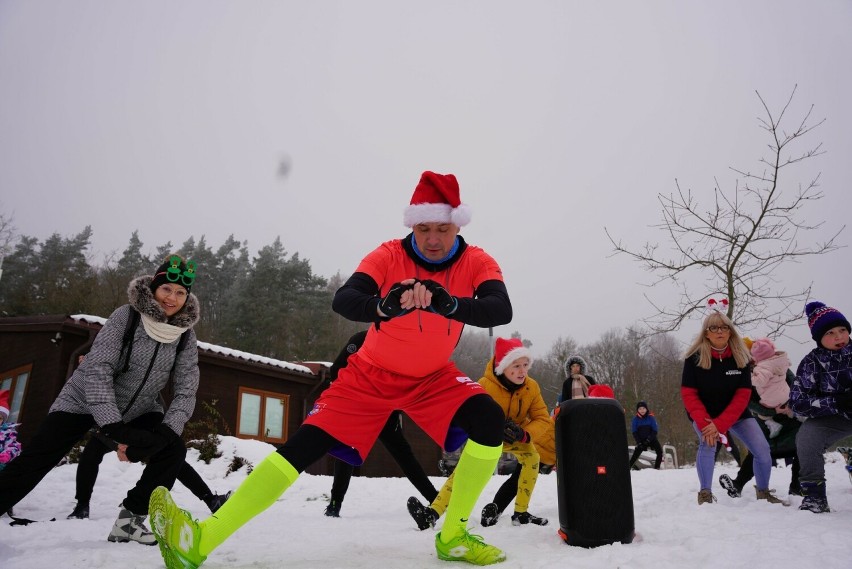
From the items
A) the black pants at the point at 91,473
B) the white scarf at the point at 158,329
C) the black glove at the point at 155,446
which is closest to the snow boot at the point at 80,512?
the black pants at the point at 91,473

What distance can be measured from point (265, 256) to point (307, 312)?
5.90m

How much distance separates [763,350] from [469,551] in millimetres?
4938

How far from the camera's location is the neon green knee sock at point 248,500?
2523 mm

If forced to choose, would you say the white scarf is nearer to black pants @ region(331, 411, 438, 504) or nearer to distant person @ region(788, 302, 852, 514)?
black pants @ region(331, 411, 438, 504)

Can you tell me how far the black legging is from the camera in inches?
109

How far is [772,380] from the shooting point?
224 inches

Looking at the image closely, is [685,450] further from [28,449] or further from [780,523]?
[28,449]

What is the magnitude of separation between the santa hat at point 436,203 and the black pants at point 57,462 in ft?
6.94

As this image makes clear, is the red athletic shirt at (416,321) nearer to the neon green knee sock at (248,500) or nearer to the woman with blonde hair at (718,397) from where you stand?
the neon green knee sock at (248,500)

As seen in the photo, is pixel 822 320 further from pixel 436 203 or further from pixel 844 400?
pixel 436 203

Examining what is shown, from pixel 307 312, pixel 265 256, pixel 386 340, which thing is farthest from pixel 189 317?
pixel 265 256

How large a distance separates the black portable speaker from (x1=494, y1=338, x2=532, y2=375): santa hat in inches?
48.7

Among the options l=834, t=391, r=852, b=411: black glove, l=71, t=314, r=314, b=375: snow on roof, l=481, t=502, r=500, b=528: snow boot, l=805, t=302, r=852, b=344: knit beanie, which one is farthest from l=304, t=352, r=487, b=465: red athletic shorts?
l=71, t=314, r=314, b=375: snow on roof

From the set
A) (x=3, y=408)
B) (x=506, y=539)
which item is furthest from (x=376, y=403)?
(x=3, y=408)
